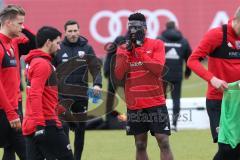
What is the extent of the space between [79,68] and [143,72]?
225cm

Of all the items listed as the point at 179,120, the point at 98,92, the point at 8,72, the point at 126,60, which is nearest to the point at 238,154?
the point at 126,60

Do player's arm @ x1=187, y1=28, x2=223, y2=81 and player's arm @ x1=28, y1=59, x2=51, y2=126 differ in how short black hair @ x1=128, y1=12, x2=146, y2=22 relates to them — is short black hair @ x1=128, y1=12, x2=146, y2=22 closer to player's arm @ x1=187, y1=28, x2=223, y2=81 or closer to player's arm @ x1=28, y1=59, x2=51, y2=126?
player's arm @ x1=187, y1=28, x2=223, y2=81

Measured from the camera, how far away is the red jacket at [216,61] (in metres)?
9.90

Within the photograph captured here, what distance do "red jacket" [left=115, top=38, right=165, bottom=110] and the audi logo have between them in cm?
1701

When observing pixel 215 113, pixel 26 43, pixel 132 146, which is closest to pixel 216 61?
pixel 215 113

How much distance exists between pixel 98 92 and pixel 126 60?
93.8 inches

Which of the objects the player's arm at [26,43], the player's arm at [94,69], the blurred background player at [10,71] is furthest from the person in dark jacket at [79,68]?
the blurred background player at [10,71]

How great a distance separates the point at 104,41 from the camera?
28.4 metres

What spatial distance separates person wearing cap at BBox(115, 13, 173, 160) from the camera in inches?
432

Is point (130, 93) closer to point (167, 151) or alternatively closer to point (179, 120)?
point (167, 151)

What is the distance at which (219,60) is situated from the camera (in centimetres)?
1017

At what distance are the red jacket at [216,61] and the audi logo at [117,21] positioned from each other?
1795cm

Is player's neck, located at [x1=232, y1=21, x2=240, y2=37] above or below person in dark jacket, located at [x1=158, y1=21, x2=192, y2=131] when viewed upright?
above

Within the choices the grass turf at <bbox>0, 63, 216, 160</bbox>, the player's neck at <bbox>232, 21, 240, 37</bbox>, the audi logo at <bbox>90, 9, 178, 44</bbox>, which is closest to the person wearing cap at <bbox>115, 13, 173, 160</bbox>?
the player's neck at <bbox>232, 21, 240, 37</bbox>
